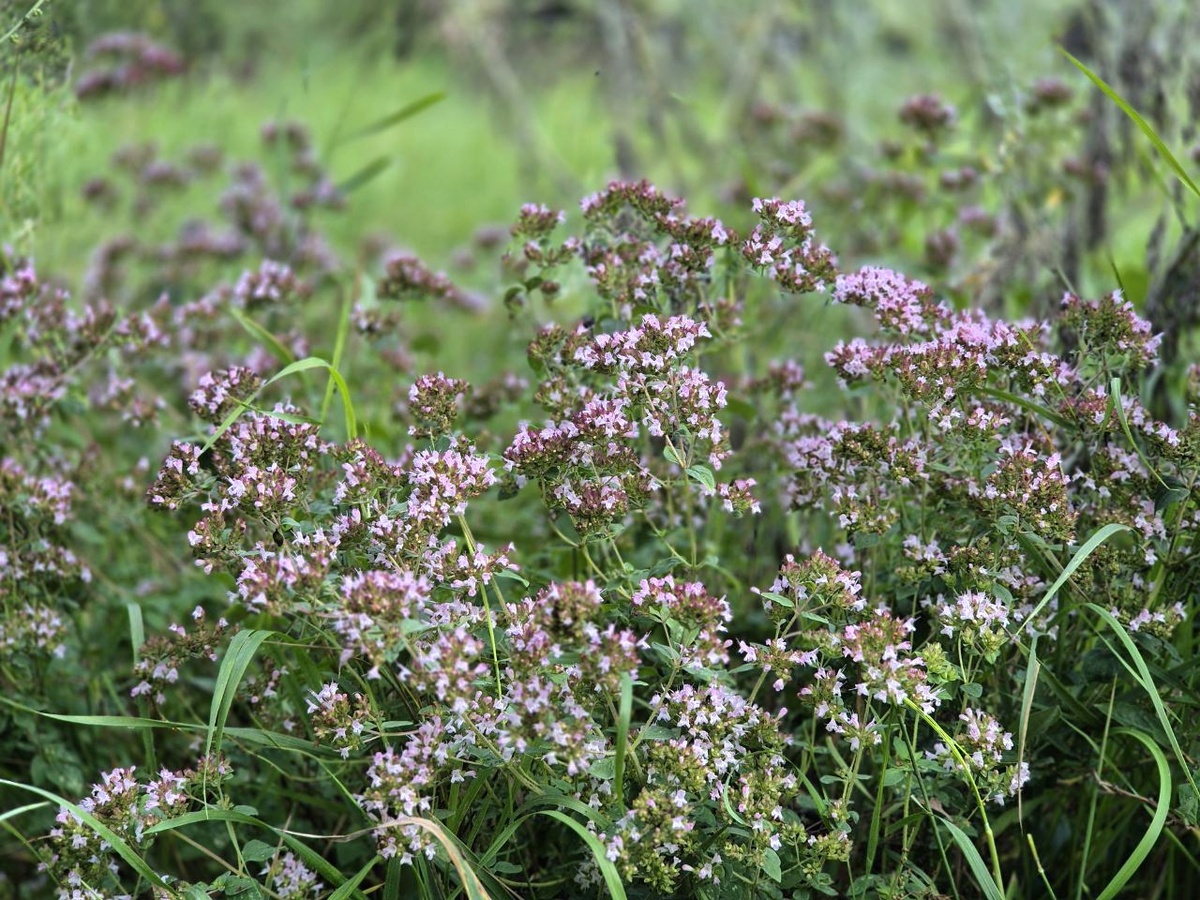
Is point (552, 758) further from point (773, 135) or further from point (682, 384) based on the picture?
point (773, 135)

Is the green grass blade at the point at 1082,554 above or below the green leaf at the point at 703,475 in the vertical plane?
below

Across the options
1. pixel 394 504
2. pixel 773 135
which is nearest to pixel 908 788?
pixel 394 504

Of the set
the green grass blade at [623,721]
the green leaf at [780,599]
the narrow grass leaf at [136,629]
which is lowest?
the green leaf at [780,599]

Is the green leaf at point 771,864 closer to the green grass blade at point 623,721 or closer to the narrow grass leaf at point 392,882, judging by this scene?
the green grass blade at point 623,721

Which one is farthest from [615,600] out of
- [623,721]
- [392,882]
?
[392,882]

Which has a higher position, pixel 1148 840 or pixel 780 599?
pixel 780 599

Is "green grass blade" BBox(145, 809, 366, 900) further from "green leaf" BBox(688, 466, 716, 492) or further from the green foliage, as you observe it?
"green leaf" BBox(688, 466, 716, 492)

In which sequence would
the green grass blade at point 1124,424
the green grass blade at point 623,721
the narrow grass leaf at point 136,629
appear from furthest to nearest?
the narrow grass leaf at point 136,629 → the green grass blade at point 1124,424 → the green grass blade at point 623,721

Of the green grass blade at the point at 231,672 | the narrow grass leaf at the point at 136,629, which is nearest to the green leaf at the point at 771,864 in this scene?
the green grass blade at the point at 231,672

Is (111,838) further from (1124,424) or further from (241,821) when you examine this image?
(1124,424)

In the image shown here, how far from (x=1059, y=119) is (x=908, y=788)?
3.22m

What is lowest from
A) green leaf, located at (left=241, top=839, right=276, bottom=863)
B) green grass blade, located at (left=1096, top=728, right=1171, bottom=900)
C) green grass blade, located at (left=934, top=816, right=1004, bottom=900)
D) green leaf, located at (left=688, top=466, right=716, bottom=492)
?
green grass blade, located at (left=1096, top=728, right=1171, bottom=900)

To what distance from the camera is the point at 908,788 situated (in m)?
1.87

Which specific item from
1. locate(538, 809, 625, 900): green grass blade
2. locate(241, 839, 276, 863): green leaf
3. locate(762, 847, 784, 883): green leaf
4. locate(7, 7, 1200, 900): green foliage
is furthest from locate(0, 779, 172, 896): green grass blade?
locate(762, 847, 784, 883): green leaf
